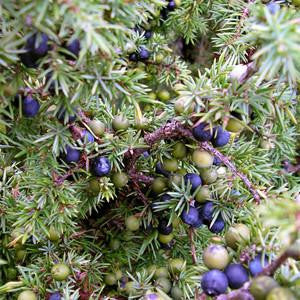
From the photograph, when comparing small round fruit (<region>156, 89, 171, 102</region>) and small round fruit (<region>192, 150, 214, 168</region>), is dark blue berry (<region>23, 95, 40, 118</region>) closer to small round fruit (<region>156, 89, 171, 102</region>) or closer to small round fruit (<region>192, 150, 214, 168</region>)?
small round fruit (<region>192, 150, 214, 168</region>)

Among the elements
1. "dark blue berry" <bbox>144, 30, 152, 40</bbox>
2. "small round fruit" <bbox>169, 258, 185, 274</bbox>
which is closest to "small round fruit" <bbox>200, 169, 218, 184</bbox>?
"small round fruit" <bbox>169, 258, 185, 274</bbox>

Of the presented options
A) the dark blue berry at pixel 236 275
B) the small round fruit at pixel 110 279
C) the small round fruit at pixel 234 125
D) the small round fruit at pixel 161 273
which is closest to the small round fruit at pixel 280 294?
the dark blue berry at pixel 236 275

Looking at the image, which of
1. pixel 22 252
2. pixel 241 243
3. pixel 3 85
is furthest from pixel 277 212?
pixel 22 252

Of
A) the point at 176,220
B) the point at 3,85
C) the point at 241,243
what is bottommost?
the point at 176,220

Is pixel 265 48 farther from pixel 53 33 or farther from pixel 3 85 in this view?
pixel 3 85

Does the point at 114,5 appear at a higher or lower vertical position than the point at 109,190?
higher

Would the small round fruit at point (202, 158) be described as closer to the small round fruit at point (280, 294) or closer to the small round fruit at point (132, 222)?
the small round fruit at point (132, 222)
